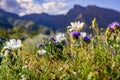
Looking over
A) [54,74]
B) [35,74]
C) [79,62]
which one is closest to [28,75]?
[35,74]

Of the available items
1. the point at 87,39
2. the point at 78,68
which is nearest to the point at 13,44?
the point at 78,68

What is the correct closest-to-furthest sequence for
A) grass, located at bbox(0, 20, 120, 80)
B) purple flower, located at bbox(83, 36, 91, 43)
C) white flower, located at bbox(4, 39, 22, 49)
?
grass, located at bbox(0, 20, 120, 80), white flower, located at bbox(4, 39, 22, 49), purple flower, located at bbox(83, 36, 91, 43)

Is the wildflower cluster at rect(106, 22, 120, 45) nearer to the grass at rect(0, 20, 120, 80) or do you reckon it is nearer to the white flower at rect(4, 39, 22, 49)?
the grass at rect(0, 20, 120, 80)

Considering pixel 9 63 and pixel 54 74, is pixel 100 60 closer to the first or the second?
pixel 54 74

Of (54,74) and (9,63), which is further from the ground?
(9,63)

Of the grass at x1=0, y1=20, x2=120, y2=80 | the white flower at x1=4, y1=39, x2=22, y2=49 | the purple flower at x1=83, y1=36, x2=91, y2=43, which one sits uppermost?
the purple flower at x1=83, y1=36, x2=91, y2=43

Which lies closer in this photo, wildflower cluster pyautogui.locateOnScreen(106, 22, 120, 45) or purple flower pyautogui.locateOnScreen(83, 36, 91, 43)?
wildflower cluster pyautogui.locateOnScreen(106, 22, 120, 45)

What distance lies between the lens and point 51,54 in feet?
13.9

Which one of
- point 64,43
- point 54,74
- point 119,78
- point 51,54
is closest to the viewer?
point 119,78

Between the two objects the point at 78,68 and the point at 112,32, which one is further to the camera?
the point at 112,32

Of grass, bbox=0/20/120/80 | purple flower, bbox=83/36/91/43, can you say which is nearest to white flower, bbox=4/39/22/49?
grass, bbox=0/20/120/80

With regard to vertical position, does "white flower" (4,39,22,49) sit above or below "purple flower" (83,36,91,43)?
below

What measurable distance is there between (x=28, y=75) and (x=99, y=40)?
112cm

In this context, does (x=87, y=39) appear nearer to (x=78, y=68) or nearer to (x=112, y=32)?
(x=112, y=32)
